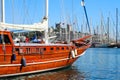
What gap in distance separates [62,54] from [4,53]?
27.2 ft

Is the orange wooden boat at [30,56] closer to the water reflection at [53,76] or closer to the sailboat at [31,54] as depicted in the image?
the sailboat at [31,54]

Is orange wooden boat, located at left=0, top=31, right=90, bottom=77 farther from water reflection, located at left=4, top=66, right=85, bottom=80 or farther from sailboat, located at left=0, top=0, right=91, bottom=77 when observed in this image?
water reflection, located at left=4, top=66, right=85, bottom=80

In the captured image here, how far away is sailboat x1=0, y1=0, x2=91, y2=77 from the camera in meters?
27.8

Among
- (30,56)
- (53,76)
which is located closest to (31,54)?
(30,56)

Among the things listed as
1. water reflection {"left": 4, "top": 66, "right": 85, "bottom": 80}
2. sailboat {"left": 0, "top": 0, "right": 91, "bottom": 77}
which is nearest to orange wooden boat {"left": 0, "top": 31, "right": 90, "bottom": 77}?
sailboat {"left": 0, "top": 0, "right": 91, "bottom": 77}

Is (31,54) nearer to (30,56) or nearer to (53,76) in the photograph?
(30,56)

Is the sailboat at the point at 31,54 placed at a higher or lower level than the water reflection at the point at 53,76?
higher

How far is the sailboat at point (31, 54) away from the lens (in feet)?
91.1

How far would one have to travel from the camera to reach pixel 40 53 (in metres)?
31.1

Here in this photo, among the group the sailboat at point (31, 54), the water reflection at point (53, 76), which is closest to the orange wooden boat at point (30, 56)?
the sailboat at point (31, 54)

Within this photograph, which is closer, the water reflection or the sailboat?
the sailboat

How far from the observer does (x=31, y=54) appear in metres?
30.2

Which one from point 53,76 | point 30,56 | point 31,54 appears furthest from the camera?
point 53,76

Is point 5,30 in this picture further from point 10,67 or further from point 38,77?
point 38,77
